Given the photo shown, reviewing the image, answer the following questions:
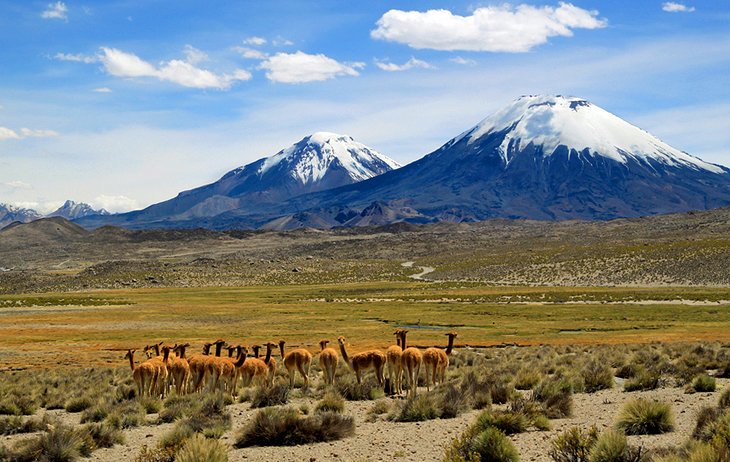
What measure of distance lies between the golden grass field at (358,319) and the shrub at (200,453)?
24.0m

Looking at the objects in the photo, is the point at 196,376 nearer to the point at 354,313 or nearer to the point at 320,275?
the point at 354,313

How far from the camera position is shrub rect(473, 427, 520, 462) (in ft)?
38.0

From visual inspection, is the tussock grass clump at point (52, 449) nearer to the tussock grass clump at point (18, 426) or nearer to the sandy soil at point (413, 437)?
the sandy soil at point (413, 437)

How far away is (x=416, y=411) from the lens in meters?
15.9

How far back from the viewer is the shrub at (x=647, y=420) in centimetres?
1345

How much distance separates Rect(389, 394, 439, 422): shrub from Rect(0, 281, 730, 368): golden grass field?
66.1 feet

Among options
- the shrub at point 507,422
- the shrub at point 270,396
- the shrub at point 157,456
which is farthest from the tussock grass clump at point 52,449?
the shrub at point 507,422

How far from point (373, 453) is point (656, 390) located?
9.05 meters

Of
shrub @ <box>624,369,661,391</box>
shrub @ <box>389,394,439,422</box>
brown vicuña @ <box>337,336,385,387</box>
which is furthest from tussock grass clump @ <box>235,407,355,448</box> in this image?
shrub @ <box>624,369,661,391</box>

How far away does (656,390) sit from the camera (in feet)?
60.0

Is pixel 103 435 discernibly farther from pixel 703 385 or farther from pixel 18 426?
pixel 703 385

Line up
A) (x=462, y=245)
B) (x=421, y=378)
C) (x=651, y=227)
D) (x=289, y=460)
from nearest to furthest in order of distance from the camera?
(x=289, y=460) < (x=421, y=378) < (x=651, y=227) < (x=462, y=245)

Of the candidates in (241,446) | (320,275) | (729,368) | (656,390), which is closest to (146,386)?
(241,446)

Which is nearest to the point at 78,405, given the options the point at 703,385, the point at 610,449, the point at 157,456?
the point at 157,456
